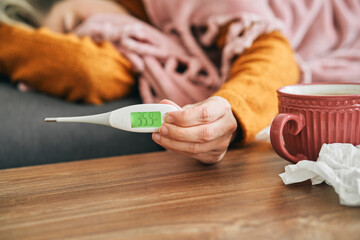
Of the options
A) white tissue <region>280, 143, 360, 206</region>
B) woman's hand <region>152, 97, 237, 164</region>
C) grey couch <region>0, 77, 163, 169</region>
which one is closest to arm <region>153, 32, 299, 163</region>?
woman's hand <region>152, 97, 237, 164</region>

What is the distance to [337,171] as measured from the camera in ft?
1.22

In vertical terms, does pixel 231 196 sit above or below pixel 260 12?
below

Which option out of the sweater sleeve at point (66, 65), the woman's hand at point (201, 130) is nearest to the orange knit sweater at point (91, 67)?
the sweater sleeve at point (66, 65)

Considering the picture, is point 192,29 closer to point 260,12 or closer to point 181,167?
point 260,12

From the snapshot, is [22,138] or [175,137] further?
[22,138]

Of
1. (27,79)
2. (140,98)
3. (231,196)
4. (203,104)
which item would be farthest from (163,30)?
(231,196)

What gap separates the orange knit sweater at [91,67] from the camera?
23.6 inches

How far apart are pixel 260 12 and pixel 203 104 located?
38 centimetres

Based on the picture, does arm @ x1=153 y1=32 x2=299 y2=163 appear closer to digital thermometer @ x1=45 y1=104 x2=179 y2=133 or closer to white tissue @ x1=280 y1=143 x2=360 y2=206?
digital thermometer @ x1=45 y1=104 x2=179 y2=133

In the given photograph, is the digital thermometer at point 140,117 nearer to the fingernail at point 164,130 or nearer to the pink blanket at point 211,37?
the fingernail at point 164,130

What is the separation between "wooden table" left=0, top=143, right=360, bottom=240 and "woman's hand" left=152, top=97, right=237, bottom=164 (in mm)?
32

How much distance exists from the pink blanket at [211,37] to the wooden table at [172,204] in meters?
0.28

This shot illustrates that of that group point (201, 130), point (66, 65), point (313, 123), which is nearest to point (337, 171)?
point (313, 123)

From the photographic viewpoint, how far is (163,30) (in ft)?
2.86
